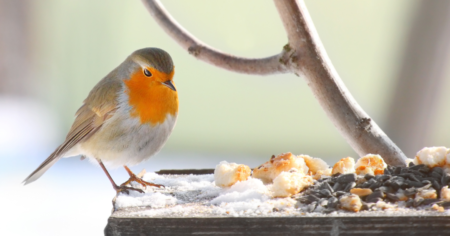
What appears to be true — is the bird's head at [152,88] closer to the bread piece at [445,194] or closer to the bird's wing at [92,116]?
the bird's wing at [92,116]

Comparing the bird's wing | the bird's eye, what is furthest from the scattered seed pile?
the bird's wing

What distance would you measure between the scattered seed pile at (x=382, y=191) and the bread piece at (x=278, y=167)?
0.20 metres

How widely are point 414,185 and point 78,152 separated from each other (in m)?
1.77

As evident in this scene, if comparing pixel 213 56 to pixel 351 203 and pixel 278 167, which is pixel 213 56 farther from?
pixel 351 203

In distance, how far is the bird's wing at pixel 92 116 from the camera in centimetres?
262

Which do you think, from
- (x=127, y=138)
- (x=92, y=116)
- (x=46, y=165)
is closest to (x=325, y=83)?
(x=127, y=138)

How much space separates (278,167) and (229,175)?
0.23m

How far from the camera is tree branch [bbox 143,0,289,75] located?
2.56m

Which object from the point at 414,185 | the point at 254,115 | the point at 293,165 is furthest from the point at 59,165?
the point at 414,185

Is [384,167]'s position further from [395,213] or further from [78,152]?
[78,152]

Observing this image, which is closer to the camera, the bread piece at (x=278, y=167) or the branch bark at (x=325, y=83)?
the bread piece at (x=278, y=167)

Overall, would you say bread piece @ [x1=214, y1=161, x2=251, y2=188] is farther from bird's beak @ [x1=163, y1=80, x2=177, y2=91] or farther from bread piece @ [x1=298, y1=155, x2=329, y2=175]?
bird's beak @ [x1=163, y1=80, x2=177, y2=91]

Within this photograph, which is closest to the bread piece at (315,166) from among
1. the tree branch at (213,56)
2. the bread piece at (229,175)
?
the bread piece at (229,175)

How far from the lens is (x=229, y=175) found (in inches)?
80.8
